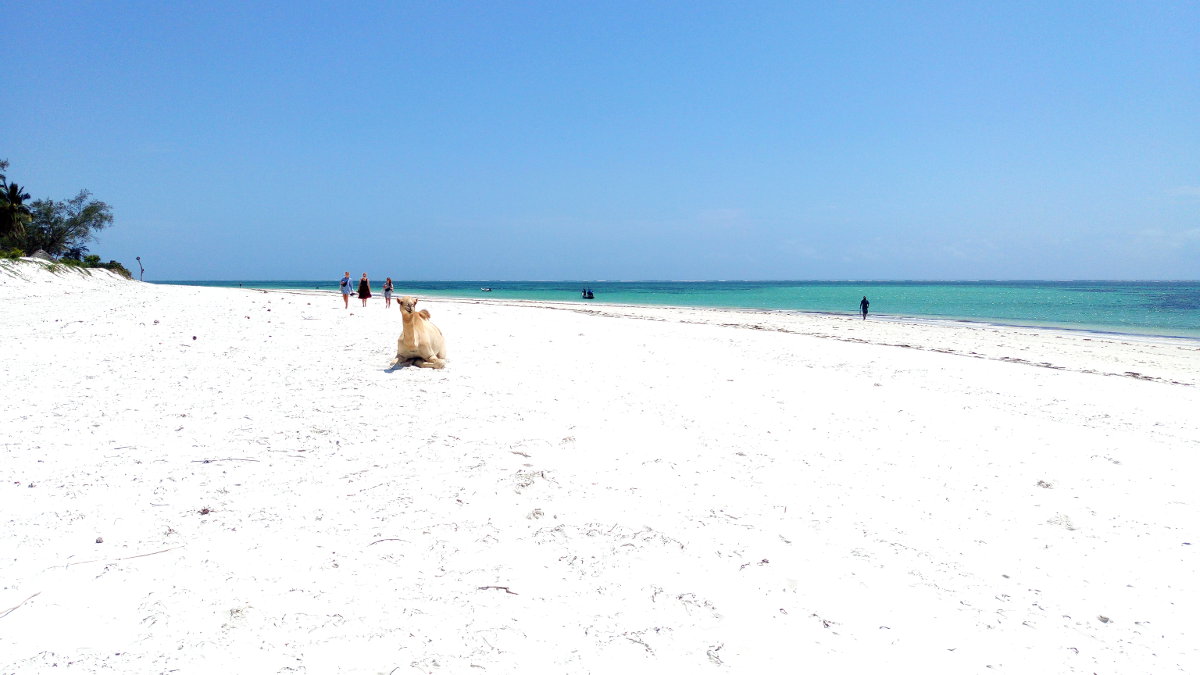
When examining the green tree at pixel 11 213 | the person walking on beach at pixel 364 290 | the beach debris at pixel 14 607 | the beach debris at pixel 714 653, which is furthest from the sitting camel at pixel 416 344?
the green tree at pixel 11 213

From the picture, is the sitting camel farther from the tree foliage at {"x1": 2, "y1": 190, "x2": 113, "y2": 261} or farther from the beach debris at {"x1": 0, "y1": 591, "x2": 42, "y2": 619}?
the tree foliage at {"x1": 2, "y1": 190, "x2": 113, "y2": 261}

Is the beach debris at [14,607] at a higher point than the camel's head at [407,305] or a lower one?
lower

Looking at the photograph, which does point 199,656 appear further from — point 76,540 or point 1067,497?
point 1067,497

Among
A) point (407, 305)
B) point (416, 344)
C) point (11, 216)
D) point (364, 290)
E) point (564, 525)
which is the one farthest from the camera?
point (11, 216)

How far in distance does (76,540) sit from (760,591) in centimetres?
423

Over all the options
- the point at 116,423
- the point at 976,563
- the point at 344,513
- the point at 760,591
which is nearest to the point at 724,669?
the point at 760,591

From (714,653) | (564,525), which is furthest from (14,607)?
(714,653)

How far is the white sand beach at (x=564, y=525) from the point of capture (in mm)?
3234

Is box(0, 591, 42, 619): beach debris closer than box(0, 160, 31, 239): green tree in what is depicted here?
Yes

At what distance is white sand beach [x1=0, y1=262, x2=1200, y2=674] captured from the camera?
10.6ft

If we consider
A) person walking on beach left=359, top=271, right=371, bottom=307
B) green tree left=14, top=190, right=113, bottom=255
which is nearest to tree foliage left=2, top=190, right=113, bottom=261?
green tree left=14, top=190, right=113, bottom=255

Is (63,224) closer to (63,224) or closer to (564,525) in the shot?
(63,224)

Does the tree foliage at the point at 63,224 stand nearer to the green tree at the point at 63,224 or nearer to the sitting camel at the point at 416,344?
the green tree at the point at 63,224

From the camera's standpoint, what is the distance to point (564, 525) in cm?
449
